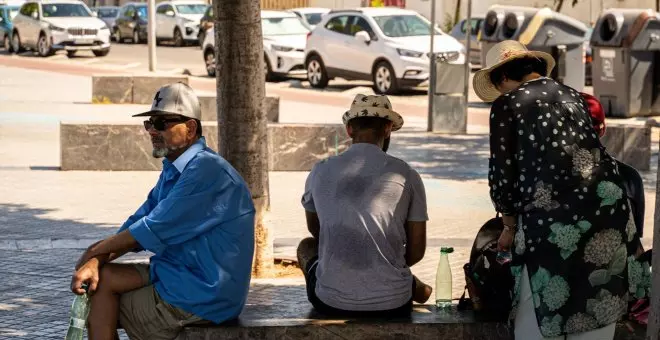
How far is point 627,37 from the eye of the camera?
20.8 meters

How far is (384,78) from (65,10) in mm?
16079

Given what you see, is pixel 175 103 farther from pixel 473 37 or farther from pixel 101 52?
pixel 101 52

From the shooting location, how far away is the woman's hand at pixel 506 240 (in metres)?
5.15

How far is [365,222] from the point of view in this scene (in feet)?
17.9

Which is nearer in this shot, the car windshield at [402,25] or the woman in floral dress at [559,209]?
the woman in floral dress at [559,209]

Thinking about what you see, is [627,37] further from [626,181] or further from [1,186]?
[626,181]

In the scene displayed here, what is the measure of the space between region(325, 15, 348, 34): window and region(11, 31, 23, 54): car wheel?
15082mm

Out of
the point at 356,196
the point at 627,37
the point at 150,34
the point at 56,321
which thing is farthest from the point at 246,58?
the point at 150,34

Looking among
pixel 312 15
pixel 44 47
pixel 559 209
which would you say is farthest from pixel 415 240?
pixel 44 47

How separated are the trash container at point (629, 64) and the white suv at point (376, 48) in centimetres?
293

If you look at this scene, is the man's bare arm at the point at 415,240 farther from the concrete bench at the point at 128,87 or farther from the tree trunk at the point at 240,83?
the concrete bench at the point at 128,87

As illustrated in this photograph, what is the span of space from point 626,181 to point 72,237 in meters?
5.24

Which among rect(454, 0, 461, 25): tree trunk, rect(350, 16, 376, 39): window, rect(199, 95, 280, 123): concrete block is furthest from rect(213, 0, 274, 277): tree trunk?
rect(454, 0, 461, 25): tree trunk

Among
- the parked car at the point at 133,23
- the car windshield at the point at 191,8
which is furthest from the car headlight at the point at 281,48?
the parked car at the point at 133,23
